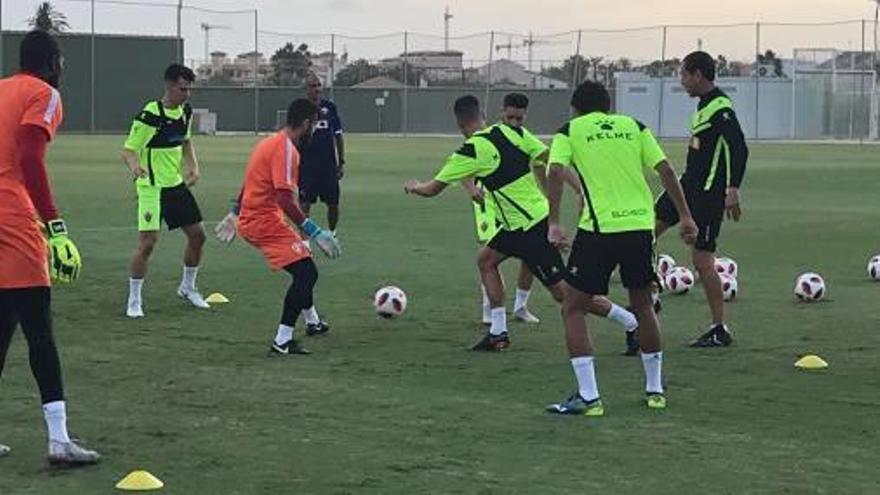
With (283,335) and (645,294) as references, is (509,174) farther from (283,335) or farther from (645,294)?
(645,294)

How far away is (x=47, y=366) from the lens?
284 inches

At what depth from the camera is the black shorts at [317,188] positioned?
18047 mm

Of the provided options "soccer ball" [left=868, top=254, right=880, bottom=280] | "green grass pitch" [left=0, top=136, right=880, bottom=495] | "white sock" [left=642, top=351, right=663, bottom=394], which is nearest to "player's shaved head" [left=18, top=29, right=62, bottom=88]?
"green grass pitch" [left=0, top=136, right=880, bottom=495]

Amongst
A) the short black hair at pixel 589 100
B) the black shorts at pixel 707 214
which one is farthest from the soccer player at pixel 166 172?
the short black hair at pixel 589 100

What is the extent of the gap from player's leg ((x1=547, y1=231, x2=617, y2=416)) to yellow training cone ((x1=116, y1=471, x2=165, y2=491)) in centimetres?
269

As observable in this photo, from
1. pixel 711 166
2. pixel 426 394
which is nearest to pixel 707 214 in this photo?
pixel 711 166

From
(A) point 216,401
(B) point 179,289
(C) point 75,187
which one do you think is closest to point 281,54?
(C) point 75,187

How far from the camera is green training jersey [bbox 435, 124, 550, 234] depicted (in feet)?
35.3

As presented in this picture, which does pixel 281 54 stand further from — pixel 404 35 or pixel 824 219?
pixel 824 219

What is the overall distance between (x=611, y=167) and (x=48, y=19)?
57.4 m

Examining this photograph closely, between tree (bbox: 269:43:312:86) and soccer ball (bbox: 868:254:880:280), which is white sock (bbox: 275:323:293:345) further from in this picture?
tree (bbox: 269:43:312:86)

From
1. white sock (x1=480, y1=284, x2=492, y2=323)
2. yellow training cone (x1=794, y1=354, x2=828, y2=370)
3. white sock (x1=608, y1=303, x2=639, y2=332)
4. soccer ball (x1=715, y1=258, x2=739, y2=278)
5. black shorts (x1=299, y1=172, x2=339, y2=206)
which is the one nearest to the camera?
white sock (x1=608, y1=303, x2=639, y2=332)

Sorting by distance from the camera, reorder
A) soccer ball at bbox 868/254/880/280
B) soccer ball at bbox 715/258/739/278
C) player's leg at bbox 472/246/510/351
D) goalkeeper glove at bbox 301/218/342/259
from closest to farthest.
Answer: goalkeeper glove at bbox 301/218/342/259
player's leg at bbox 472/246/510/351
soccer ball at bbox 715/258/739/278
soccer ball at bbox 868/254/880/280

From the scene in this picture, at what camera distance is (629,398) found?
9000 mm
